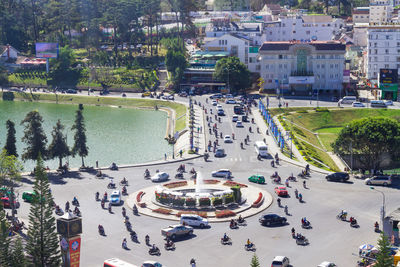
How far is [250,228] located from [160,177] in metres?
19.8

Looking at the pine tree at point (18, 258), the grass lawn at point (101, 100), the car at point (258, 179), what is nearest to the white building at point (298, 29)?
the grass lawn at point (101, 100)

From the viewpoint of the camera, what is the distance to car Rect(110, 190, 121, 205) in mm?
73938

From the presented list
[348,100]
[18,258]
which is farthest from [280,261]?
[348,100]

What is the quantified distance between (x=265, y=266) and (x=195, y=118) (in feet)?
226

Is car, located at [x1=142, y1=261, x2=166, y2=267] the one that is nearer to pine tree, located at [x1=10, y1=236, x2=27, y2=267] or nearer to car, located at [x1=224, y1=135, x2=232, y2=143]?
pine tree, located at [x1=10, y1=236, x2=27, y2=267]

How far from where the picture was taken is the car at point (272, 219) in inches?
2643

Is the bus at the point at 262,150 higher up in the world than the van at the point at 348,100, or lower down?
lower down

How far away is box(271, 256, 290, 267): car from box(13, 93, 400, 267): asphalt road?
1218 millimetres

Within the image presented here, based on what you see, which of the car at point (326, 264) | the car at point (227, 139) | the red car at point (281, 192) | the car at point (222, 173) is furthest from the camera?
the car at point (227, 139)

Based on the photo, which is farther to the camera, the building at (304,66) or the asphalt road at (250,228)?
the building at (304,66)

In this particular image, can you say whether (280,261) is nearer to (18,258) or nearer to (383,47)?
(18,258)

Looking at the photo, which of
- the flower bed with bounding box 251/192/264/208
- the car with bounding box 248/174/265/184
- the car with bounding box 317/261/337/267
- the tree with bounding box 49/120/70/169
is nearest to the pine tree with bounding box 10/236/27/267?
the car with bounding box 317/261/337/267

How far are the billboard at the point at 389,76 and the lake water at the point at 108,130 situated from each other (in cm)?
4497

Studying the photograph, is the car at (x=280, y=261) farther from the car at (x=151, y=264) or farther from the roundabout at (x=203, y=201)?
the roundabout at (x=203, y=201)
